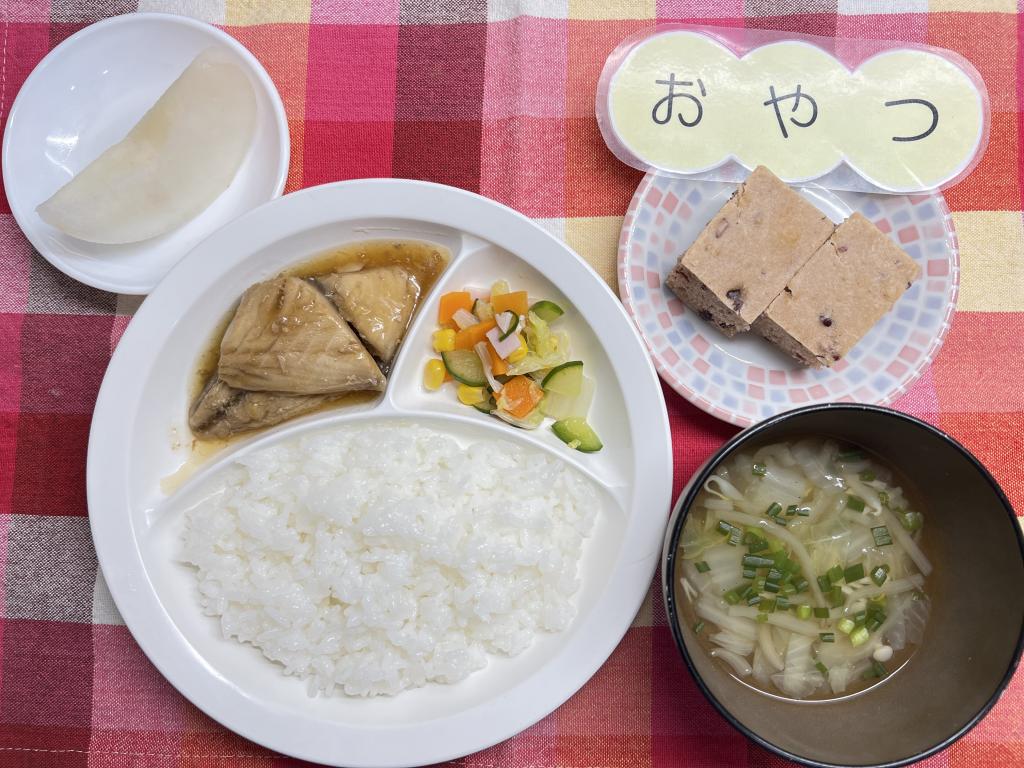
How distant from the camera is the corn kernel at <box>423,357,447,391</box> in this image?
9.96 feet

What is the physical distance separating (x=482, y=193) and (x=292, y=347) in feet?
3.36

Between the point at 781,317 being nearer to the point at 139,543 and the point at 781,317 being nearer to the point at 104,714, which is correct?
the point at 139,543

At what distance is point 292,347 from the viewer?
288cm

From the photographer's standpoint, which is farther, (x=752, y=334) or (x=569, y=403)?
(x=752, y=334)

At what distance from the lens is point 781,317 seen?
2918 mm

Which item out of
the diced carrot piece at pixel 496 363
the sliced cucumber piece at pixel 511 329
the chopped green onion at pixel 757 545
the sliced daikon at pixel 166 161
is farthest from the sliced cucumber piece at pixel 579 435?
the sliced daikon at pixel 166 161

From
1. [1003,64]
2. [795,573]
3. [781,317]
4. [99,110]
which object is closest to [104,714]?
[99,110]

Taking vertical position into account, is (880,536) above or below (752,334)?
below

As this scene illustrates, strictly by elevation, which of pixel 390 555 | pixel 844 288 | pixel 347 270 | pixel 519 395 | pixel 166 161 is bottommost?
pixel 390 555

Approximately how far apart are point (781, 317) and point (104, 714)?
320 centimetres

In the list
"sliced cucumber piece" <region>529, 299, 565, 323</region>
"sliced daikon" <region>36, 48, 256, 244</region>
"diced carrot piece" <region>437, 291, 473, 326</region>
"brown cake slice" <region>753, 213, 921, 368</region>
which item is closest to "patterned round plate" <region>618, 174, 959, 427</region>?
"brown cake slice" <region>753, 213, 921, 368</region>

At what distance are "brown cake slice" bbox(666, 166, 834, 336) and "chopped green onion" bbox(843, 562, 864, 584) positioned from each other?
3.13 feet

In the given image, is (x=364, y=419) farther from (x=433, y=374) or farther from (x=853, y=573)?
(x=853, y=573)

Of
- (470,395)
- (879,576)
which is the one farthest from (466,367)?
(879,576)
